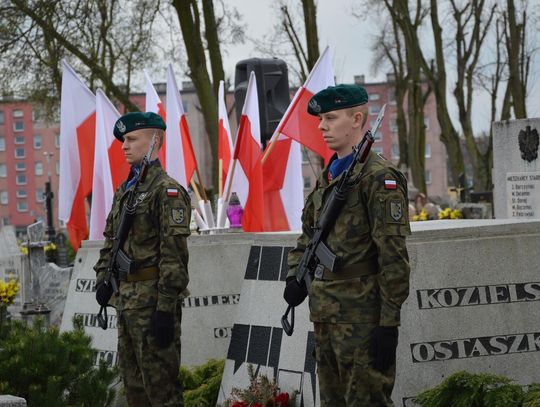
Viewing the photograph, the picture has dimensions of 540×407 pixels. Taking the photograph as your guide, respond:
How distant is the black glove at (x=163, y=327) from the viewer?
6.41 meters

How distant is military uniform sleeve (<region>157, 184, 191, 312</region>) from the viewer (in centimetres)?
643

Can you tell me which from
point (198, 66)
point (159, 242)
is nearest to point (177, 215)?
point (159, 242)

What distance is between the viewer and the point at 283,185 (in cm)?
1223

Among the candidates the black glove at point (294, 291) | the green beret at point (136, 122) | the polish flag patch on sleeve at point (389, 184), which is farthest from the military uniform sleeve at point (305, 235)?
the green beret at point (136, 122)

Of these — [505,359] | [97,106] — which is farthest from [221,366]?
[97,106]

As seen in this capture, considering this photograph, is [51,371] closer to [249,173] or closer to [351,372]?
[351,372]

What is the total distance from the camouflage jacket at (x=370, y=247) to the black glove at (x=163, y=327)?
128cm

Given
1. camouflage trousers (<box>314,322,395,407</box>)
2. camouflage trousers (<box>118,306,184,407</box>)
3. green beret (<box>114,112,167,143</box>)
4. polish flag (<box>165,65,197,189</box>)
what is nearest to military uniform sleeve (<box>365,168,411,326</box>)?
camouflage trousers (<box>314,322,395,407</box>)

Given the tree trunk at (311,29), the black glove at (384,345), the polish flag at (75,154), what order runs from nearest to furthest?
the black glove at (384,345), the polish flag at (75,154), the tree trunk at (311,29)

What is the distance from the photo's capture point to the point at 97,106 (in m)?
12.8

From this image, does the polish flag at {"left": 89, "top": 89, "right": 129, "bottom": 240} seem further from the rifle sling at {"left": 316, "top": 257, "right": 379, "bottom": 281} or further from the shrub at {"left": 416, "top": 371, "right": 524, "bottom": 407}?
the rifle sling at {"left": 316, "top": 257, "right": 379, "bottom": 281}

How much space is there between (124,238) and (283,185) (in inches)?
219

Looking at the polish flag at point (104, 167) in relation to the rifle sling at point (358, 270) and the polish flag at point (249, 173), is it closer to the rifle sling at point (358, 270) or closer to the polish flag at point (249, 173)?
the polish flag at point (249, 173)

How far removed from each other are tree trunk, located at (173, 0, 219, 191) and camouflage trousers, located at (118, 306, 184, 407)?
14650mm
